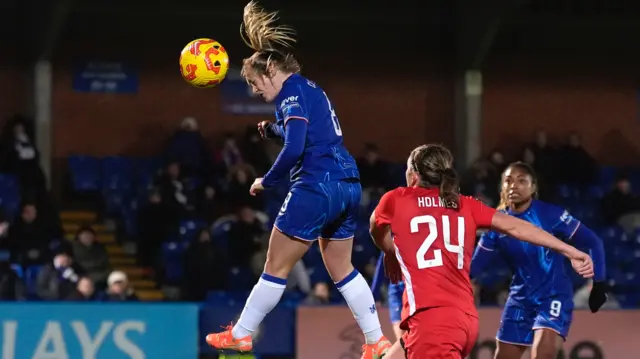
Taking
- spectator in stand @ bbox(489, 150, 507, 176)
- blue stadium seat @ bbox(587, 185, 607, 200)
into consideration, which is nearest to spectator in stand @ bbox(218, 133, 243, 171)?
spectator in stand @ bbox(489, 150, 507, 176)

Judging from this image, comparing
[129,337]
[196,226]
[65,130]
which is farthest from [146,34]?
[129,337]

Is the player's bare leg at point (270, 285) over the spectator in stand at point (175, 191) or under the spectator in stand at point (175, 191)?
under

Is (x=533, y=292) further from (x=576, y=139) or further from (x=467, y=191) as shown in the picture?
(x=576, y=139)

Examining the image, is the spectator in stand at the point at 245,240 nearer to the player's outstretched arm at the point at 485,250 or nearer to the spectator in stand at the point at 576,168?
the spectator in stand at the point at 576,168

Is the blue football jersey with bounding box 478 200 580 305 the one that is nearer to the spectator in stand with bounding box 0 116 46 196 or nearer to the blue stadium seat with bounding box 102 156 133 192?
the spectator in stand with bounding box 0 116 46 196

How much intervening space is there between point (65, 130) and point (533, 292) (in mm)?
10899

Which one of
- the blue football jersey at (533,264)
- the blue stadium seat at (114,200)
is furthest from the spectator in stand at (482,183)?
the blue football jersey at (533,264)

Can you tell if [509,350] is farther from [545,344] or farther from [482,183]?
[482,183]

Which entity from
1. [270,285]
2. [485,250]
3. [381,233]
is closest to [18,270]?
[485,250]

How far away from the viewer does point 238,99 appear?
693 inches

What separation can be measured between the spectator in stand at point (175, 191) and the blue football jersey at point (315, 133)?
7789 millimetres

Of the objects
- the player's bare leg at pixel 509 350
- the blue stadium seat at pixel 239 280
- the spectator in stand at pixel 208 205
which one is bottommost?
the player's bare leg at pixel 509 350

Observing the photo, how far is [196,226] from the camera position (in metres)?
13.9

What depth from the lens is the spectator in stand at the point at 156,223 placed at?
13719mm
